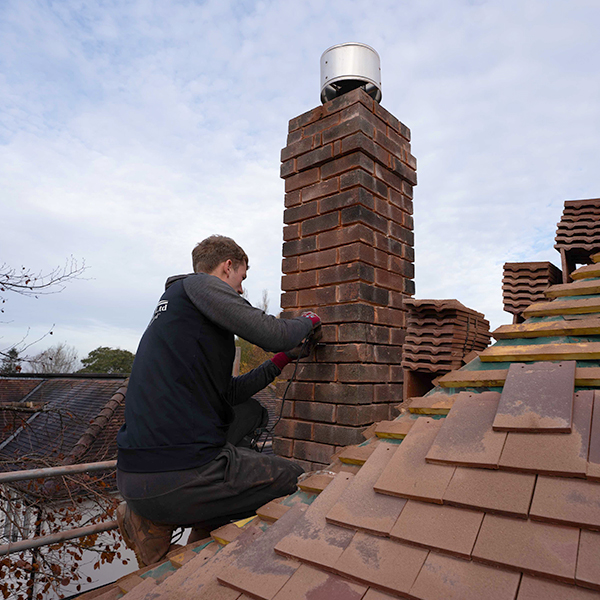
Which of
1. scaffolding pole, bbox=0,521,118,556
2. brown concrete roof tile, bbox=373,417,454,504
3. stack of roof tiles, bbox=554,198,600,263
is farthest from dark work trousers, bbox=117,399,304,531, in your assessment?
stack of roof tiles, bbox=554,198,600,263

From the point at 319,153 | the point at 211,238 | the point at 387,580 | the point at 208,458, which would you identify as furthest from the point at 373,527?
the point at 319,153

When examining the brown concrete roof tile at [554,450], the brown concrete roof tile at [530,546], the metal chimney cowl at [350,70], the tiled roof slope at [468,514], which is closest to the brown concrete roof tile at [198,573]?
the tiled roof slope at [468,514]

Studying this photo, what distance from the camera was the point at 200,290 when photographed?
202 cm

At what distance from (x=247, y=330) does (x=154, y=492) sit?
0.84 m

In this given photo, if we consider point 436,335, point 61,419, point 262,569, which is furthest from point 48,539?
point 61,419

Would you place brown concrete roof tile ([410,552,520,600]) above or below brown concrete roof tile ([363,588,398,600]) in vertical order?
above

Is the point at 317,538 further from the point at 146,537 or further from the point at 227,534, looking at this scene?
the point at 146,537

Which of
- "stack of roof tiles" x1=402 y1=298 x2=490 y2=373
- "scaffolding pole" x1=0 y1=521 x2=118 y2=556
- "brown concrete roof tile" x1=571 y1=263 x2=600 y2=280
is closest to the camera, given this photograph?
"brown concrete roof tile" x1=571 y1=263 x2=600 y2=280

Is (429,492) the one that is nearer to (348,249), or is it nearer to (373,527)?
(373,527)

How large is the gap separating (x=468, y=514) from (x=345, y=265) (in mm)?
1585

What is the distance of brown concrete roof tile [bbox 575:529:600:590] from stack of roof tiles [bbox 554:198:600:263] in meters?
4.33

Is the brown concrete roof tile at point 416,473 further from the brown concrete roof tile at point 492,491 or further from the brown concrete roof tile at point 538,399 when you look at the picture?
the brown concrete roof tile at point 538,399

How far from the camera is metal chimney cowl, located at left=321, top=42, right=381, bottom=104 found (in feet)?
9.02

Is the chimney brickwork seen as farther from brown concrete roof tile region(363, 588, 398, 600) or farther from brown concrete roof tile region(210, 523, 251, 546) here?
brown concrete roof tile region(363, 588, 398, 600)
